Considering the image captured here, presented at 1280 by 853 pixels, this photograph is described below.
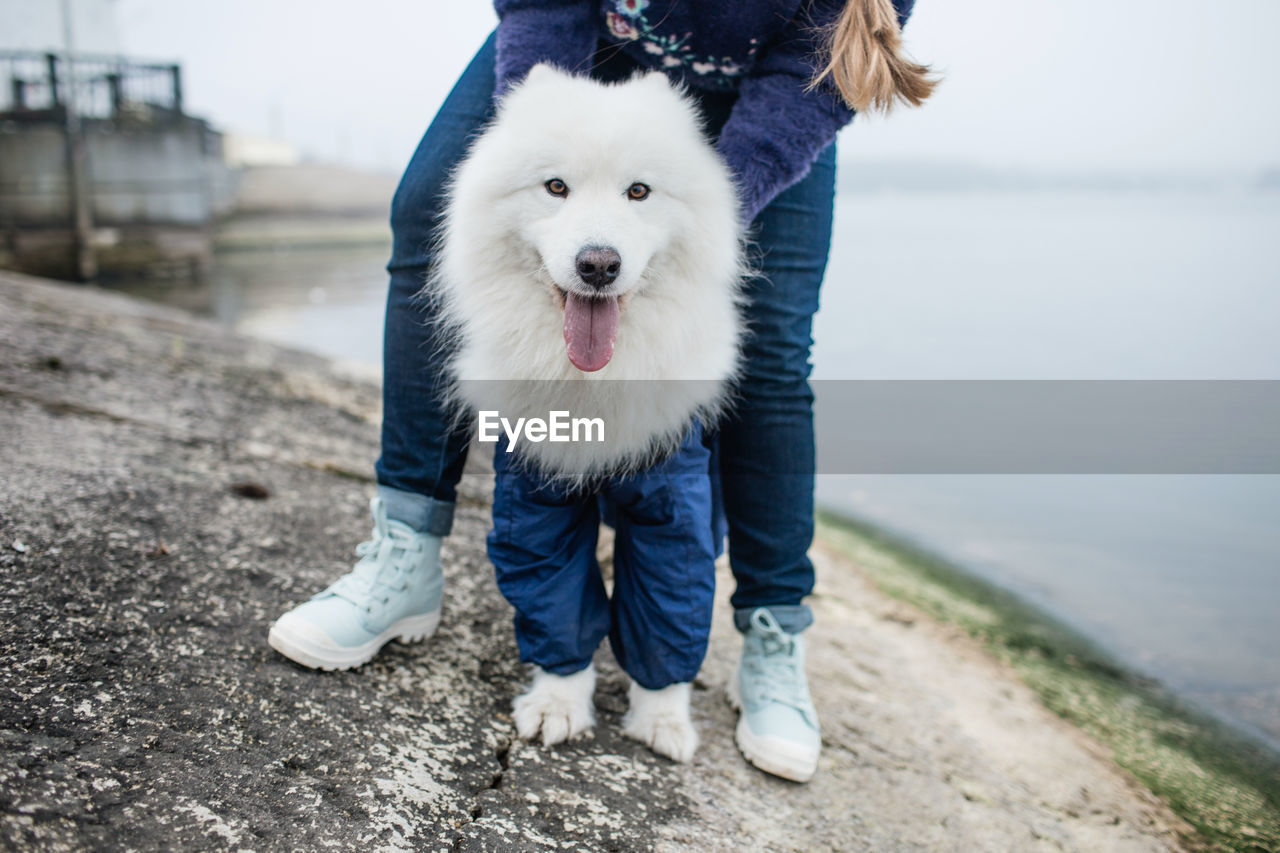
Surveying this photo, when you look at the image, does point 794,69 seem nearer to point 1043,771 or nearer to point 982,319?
point 1043,771

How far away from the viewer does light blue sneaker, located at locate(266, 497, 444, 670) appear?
67.1 inches

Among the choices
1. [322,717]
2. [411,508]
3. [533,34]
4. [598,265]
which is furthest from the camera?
[411,508]

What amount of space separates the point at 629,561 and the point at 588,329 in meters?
0.53

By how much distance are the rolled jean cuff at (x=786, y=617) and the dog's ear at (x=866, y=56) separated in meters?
1.12

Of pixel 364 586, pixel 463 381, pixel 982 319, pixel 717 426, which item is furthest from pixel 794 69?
pixel 982 319

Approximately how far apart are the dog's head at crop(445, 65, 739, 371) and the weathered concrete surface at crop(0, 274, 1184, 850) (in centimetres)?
84

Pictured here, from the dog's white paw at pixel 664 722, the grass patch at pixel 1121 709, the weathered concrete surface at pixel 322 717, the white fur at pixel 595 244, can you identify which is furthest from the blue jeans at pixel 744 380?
the grass patch at pixel 1121 709

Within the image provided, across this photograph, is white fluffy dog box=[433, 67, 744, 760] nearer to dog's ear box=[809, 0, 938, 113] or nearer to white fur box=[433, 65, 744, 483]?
white fur box=[433, 65, 744, 483]

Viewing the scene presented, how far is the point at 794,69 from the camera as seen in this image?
169cm

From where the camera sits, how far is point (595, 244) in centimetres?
145

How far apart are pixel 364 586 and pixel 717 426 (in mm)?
871

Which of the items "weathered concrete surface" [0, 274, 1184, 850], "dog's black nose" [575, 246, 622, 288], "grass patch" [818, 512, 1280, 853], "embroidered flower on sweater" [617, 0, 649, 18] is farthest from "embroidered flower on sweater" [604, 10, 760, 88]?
"grass patch" [818, 512, 1280, 853]

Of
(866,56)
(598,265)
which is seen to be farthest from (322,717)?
(866,56)

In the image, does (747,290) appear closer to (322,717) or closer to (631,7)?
(631,7)
